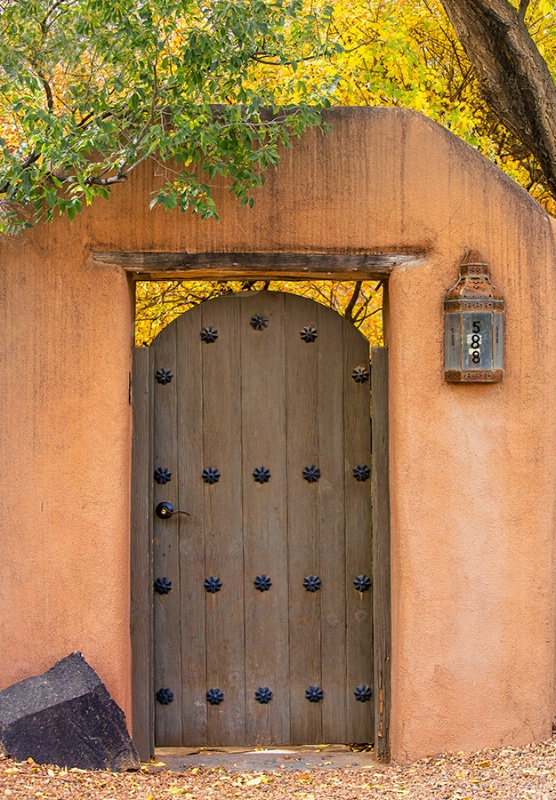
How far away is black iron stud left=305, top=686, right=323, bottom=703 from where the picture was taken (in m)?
4.43

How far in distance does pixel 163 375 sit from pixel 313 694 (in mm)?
1616

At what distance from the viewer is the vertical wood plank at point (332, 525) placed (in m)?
4.45

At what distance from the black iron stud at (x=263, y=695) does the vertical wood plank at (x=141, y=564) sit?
19.2 inches

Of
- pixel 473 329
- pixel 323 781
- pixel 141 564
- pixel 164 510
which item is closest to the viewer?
pixel 323 781

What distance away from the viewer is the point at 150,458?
14.2 ft

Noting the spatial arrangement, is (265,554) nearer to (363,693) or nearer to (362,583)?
(362,583)

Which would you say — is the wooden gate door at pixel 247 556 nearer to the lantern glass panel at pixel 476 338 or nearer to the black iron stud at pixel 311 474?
the black iron stud at pixel 311 474

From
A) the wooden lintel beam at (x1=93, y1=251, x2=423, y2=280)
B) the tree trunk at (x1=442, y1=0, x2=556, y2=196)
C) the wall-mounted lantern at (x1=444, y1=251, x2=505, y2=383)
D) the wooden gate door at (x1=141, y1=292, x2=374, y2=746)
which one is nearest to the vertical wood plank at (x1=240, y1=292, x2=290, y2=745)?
the wooden gate door at (x1=141, y1=292, x2=374, y2=746)

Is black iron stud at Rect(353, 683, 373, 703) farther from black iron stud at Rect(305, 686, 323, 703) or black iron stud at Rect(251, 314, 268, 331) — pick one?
black iron stud at Rect(251, 314, 268, 331)

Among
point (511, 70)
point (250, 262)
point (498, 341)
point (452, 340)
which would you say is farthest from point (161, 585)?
point (511, 70)

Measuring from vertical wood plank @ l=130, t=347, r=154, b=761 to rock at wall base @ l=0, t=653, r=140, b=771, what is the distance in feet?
0.91

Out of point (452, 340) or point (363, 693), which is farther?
point (363, 693)

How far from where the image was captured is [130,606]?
4.24 meters

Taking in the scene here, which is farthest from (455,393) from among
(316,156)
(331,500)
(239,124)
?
(239,124)
